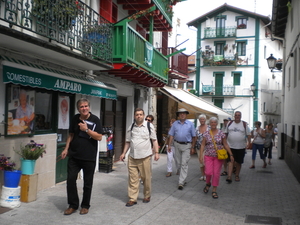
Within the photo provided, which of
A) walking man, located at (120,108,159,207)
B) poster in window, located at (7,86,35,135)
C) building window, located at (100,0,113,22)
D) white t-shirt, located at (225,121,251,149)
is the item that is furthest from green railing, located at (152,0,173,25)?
walking man, located at (120,108,159,207)

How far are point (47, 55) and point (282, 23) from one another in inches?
487

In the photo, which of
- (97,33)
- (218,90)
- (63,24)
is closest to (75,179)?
(63,24)

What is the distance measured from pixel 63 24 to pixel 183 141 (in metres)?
3.77

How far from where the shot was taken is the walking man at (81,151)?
631 cm

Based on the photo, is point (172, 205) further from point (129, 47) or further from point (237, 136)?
point (129, 47)

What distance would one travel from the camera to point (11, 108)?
730cm

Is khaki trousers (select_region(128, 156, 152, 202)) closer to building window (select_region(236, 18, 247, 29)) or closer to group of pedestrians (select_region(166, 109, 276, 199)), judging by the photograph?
group of pedestrians (select_region(166, 109, 276, 199))

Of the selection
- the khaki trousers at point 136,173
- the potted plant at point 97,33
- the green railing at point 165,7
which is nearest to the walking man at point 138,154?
the khaki trousers at point 136,173

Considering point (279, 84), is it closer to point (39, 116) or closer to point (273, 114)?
point (273, 114)

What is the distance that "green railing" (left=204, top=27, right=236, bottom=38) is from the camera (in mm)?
39781

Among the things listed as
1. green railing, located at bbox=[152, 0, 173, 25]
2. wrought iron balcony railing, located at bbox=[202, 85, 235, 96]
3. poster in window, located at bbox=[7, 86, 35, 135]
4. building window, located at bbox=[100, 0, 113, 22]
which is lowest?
poster in window, located at bbox=[7, 86, 35, 135]

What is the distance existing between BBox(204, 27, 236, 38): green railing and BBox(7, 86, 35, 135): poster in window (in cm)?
3423

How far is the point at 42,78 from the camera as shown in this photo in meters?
7.63

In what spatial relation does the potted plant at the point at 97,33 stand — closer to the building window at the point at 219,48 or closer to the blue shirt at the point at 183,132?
the blue shirt at the point at 183,132
